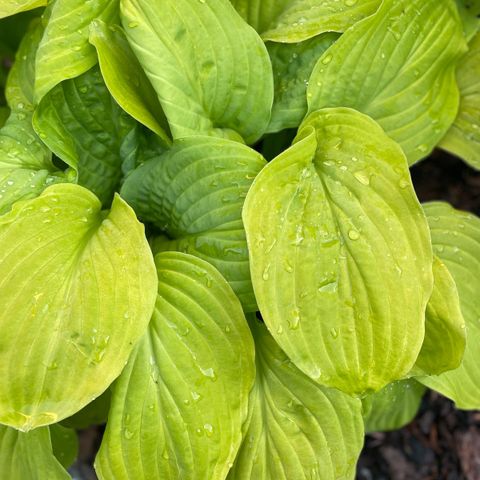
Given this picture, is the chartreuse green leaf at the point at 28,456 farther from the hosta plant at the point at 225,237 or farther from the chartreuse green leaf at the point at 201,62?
the chartreuse green leaf at the point at 201,62

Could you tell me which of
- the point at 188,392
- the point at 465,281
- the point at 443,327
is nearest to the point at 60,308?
the point at 188,392

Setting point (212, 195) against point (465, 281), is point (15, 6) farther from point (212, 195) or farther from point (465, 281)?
point (465, 281)

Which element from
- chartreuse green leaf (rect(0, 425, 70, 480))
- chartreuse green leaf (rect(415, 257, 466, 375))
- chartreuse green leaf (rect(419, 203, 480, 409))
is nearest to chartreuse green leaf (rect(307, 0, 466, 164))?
chartreuse green leaf (rect(419, 203, 480, 409))

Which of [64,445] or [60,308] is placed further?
[64,445]

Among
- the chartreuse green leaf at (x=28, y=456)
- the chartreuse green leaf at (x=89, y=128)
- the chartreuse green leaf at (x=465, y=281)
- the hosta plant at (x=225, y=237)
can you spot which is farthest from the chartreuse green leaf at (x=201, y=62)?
the chartreuse green leaf at (x=28, y=456)

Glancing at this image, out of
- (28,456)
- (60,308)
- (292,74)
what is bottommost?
(28,456)

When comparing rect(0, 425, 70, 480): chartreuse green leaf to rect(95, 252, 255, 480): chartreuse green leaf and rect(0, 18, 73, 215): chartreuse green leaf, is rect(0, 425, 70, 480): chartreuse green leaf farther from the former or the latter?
rect(0, 18, 73, 215): chartreuse green leaf
